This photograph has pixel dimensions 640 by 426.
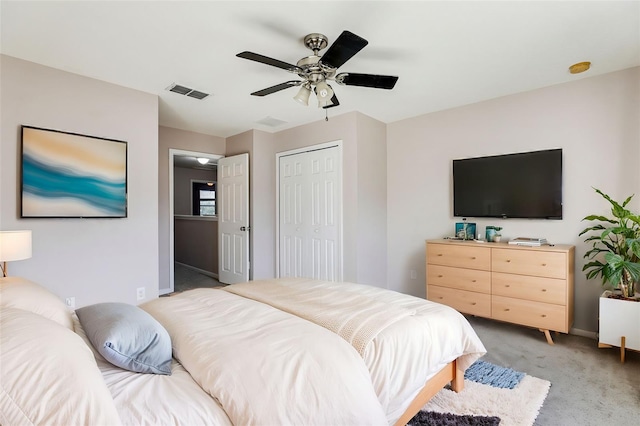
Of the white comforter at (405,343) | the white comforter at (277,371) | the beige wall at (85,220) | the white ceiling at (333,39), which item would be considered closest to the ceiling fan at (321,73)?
the white ceiling at (333,39)

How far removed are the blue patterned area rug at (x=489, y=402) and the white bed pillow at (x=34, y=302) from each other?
1.82m

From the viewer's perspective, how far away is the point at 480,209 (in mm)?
3529

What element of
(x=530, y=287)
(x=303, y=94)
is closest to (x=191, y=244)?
Answer: (x=303, y=94)

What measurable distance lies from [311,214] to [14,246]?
298 cm

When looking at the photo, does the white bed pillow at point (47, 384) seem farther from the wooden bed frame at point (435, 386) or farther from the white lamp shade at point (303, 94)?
the white lamp shade at point (303, 94)

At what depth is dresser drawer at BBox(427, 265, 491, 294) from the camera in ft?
10.2

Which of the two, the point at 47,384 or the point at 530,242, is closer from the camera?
the point at 47,384

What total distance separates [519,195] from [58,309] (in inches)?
150

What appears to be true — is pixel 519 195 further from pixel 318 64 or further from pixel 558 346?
pixel 318 64

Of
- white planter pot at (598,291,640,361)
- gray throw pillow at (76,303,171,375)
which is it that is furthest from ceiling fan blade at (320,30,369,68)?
white planter pot at (598,291,640,361)

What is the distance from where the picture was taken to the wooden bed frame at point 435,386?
154cm

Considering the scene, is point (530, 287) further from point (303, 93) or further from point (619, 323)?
point (303, 93)

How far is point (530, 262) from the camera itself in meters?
2.85

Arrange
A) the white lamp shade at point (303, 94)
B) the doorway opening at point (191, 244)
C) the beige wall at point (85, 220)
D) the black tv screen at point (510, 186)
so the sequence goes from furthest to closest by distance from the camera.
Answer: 1. the doorway opening at point (191, 244)
2. the black tv screen at point (510, 186)
3. the beige wall at point (85, 220)
4. the white lamp shade at point (303, 94)
